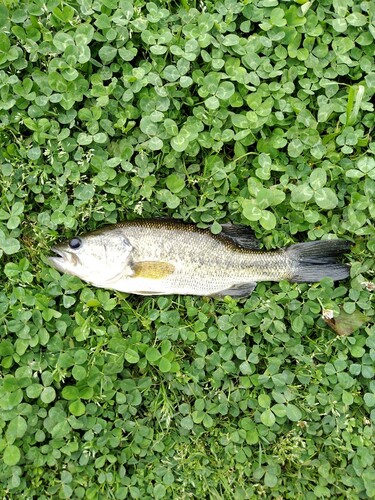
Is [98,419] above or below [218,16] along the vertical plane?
below

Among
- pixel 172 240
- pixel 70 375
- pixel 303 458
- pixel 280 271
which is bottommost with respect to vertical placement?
pixel 303 458

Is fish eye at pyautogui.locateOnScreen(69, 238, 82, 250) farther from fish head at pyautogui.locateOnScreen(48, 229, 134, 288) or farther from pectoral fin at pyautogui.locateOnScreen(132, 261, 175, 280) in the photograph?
pectoral fin at pyautogui.locateOnScreen(132, 261, 175, 280)

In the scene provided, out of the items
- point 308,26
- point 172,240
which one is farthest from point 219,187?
point 308,26

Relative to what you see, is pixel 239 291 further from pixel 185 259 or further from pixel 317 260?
pixel 317 260

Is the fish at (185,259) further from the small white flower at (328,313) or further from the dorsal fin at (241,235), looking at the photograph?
the small white flower at (328,313)

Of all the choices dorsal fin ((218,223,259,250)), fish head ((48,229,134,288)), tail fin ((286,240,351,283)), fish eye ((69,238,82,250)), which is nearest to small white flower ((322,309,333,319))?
tail fin ((286,240,351,283))

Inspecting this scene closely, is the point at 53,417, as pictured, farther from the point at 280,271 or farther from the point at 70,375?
the point at 280,271

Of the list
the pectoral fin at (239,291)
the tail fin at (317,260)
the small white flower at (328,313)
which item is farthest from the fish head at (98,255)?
the small white flower at (328,313)
